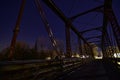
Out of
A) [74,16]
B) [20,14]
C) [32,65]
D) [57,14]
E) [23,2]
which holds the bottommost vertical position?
[32,65]

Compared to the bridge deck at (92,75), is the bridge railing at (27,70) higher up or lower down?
higher up

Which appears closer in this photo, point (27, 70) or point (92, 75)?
point (27, 70)

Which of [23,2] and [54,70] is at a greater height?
[23,2]

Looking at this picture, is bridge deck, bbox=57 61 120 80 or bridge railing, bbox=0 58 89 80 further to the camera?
bridge deck, bbox=57 61 120 80

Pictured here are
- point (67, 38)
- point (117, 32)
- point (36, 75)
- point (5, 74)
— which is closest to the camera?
point (5, 74)

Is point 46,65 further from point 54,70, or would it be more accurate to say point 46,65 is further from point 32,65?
point 32,65

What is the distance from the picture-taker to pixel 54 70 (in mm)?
8984

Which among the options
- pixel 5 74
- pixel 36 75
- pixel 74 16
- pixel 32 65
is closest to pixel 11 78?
pixel 5 74

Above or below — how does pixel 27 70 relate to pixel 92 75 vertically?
above

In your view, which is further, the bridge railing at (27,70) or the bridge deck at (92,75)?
the bridge deck at (92,75)

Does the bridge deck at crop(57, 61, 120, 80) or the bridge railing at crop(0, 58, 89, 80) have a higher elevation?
the bridge railing at crop(0, 58, 89, 80)

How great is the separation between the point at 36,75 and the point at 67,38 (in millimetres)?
13477

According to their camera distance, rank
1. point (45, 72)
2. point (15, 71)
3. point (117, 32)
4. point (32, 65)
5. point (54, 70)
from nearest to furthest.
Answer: point (15, 71), point (32, 65), point (45, 72), point (54, 70), point (117, 32)

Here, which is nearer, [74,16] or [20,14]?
[20,14]
